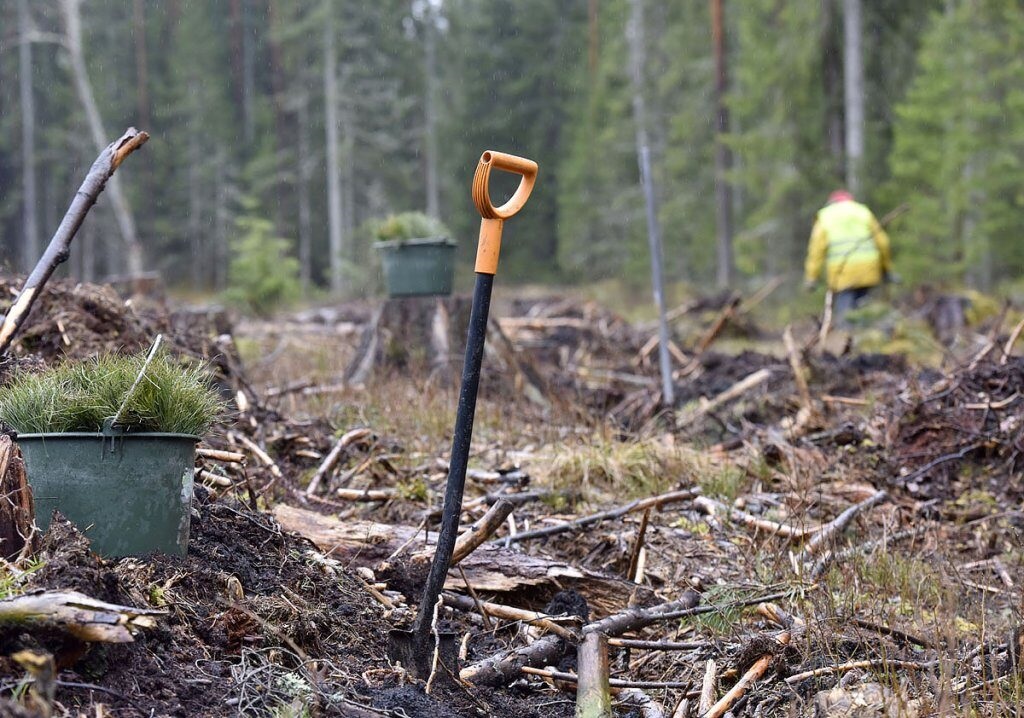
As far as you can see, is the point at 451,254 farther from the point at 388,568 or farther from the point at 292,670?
the point at 292,670

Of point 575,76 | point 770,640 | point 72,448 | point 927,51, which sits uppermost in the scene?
point 575,76

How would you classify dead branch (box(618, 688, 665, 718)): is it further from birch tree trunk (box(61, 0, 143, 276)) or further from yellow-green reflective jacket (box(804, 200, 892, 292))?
birch tree trunk (box(61, 0, 143, 276))

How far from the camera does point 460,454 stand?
125 inches

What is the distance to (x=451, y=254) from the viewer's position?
30.6 feet

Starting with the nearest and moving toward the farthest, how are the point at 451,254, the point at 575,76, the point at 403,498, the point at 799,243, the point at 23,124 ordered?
the point at 403,498 < the point at 451,254 < the point at 799,243 < the point at 23,124 < the point at 575,76

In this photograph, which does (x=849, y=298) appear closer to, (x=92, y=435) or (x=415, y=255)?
(x=415, y=255)

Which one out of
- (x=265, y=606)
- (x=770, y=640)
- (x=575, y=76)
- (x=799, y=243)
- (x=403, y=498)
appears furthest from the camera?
(x=575, y=76)

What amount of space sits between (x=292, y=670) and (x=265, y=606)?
288mm

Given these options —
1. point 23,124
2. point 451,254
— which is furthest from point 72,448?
point 23,124

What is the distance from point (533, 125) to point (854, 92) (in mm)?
26289

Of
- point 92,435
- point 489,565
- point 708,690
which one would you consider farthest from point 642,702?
point 92,435

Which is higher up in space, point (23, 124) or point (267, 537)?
point (23, 124)

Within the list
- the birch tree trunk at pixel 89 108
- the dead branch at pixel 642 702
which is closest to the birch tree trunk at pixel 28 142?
the birch tree trunk at pixel 89 108

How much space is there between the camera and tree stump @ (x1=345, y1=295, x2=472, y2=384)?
357 inches
